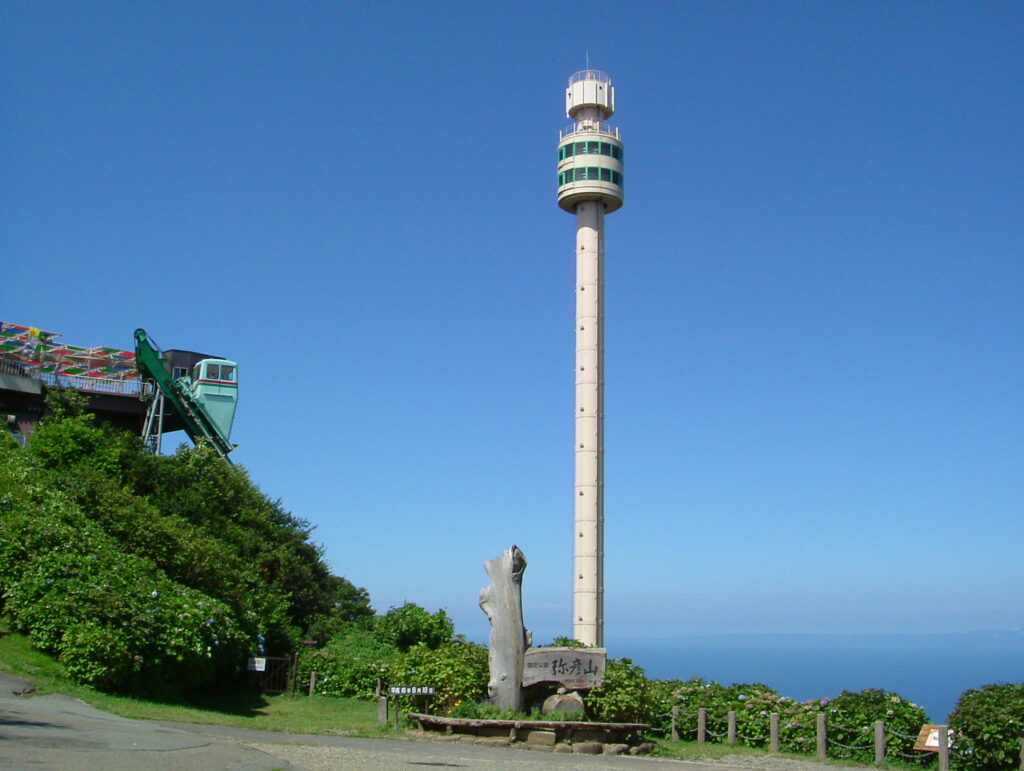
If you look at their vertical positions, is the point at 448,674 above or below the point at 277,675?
above

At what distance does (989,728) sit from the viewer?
19719 millimetres

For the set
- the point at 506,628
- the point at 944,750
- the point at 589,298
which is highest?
the point at 589,298

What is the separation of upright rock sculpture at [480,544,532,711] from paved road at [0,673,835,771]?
1.80m

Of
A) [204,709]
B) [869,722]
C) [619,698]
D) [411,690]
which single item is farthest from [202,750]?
[869,722]

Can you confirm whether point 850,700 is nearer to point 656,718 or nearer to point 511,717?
point 656,718

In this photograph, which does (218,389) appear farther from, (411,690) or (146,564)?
(411,690)

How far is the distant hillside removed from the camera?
2294 centimetres

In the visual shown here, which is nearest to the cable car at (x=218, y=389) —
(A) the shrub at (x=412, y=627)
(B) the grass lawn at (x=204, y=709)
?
(A) the shrub at (x=412, y=627)

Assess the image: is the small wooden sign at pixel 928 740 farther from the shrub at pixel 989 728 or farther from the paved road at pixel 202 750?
the paved road at pixel 202 750

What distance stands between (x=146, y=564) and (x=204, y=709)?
5084mm

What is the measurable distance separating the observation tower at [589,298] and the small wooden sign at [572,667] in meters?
34.2

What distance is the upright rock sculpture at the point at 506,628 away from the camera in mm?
20719

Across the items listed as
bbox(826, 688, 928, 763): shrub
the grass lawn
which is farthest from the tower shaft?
bbox(826, 688, 928, 763): shrub

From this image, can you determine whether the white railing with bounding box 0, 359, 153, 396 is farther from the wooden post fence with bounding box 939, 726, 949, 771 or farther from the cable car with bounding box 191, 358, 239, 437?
the wooden post fence with bounding box 939, 726, 949, 771
